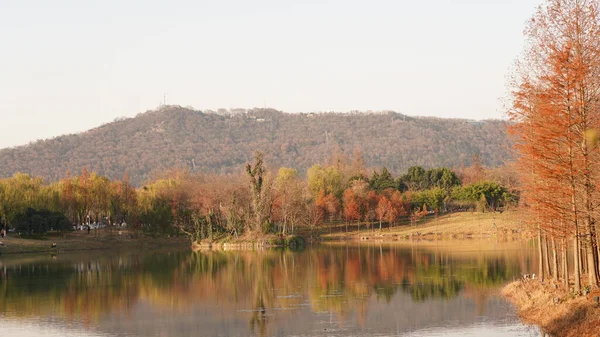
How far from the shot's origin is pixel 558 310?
29.1m

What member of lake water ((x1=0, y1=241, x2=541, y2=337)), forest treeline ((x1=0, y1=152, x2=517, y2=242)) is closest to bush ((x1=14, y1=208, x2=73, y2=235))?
forest treeline ((x1=0, y1=152, x2=517, y2=242))

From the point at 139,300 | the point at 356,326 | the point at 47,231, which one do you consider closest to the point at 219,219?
the point at 47,231

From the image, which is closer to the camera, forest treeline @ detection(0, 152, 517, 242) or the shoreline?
the shoreline

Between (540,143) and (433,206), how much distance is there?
323 ft

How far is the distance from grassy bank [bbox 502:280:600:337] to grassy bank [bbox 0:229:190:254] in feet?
224

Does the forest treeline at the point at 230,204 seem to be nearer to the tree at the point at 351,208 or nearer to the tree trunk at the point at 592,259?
the tree at the point at 351,208

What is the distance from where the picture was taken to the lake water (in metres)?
33.5

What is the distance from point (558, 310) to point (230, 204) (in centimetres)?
7144

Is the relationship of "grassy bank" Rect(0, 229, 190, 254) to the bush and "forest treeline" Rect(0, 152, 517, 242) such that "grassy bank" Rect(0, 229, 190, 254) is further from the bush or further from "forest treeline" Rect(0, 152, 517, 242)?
"forest treeline" Rect(0, 152, 517, 242)

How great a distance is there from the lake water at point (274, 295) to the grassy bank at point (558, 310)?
78 cm

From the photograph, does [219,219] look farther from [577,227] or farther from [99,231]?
[577,227]

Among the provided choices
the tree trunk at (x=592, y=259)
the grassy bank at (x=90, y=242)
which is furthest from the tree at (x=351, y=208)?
the tree trunk at (x=592, y=259)

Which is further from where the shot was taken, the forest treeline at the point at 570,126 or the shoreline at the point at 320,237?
the shoreline at the point at 320,237

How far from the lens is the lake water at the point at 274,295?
3353 cm
